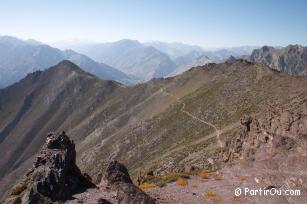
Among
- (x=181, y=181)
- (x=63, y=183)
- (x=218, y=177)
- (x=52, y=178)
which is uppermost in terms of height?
(x=52, y=178)

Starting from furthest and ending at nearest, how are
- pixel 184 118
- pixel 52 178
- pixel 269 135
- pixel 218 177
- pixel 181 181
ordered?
1. pixel 184 118
2. pixel 269 135
3. pixel 218 177
4. pixel 181 181
5. pixel 52 178

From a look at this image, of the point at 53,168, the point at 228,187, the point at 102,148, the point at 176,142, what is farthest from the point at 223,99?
the point at 53,168

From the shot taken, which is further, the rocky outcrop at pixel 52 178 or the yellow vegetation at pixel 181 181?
the yellow vegetation at pixel 181 181

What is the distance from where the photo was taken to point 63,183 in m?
33.8

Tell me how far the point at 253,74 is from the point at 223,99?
17.5 meters

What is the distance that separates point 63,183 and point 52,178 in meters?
1.04

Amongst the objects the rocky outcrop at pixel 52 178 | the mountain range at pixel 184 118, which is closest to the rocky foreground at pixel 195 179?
the rocky outcrop at pixel 52 178

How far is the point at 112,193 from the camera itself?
3331 centimetres

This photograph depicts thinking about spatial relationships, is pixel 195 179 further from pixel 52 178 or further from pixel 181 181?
pixel 52 178

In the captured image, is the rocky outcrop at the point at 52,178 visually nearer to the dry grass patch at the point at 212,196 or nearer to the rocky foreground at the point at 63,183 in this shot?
the rocky foreground at the point at 63,183

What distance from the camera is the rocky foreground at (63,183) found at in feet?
99.0

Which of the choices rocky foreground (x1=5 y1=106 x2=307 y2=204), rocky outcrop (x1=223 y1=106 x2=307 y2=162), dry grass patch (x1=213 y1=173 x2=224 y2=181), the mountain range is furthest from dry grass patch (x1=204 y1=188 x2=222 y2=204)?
the mountain range

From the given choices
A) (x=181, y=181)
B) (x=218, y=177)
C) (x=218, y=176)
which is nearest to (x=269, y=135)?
(x=218, y=176)

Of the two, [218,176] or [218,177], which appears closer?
[218,177]
